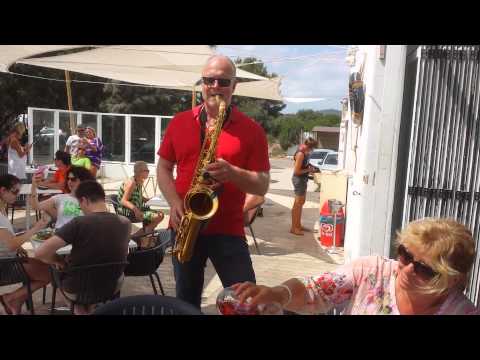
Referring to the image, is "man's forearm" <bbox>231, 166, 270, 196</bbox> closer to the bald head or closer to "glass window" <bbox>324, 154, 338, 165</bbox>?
the bald head

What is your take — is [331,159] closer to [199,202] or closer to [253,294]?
[199,202]

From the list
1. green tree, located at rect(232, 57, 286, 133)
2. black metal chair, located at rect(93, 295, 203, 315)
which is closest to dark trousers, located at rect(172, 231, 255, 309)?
black metal chair, located at rect(93, 295, 203, 315)

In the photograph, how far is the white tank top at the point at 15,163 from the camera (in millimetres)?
7941

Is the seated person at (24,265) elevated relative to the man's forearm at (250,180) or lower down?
lower down

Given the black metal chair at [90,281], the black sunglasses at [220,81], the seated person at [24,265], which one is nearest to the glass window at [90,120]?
the seated person at [24,265]

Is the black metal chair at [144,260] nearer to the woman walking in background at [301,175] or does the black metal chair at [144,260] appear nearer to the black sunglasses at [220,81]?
the black sunglasses at [220,81]

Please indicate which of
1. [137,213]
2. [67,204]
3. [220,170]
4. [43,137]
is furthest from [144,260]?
[43,137]

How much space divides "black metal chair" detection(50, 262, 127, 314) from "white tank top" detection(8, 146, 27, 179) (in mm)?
5496

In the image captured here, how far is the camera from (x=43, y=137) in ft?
39.4

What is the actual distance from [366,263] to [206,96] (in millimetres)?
1178

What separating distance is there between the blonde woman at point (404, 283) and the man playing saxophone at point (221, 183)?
527 millimetres

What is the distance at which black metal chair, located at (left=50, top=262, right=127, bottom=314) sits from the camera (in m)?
3.11

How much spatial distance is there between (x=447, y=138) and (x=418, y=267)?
195cm

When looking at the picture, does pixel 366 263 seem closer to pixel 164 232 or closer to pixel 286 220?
pixel 164 232
